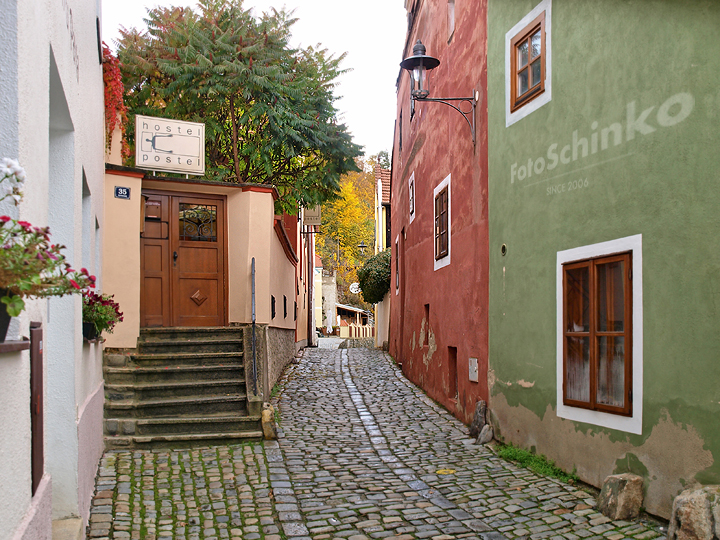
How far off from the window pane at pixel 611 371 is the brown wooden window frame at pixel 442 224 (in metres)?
4.69

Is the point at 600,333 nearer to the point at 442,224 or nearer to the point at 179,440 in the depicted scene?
the point at 179,440

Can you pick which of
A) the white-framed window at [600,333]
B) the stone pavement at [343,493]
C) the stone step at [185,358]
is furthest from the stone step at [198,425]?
the white-framed window at [600,333]

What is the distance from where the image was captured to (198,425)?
7.82m

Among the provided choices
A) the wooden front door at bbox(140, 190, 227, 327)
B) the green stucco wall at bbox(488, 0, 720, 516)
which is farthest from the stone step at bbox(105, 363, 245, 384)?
the green stucco wall at bbox(488, 0, 720, 516)

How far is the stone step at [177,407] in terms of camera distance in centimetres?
789

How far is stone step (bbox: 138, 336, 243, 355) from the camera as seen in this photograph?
9336mm

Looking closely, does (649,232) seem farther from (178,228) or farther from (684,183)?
(178,228)

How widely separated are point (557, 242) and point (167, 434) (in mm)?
4860

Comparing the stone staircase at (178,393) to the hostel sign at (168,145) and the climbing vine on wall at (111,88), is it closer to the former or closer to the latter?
the hostel sign at (168,145)

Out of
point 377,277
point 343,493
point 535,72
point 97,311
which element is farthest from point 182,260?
point 377,277

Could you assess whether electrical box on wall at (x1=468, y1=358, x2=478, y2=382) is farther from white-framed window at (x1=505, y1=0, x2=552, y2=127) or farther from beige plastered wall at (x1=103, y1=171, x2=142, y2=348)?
beige plastered wall at (x1=103, y1=171, x2=142, y2=348)

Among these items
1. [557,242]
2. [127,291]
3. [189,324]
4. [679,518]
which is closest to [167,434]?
[127,291]

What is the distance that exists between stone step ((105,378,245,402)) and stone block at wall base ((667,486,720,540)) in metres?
5.49

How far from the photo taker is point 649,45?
5508mm
